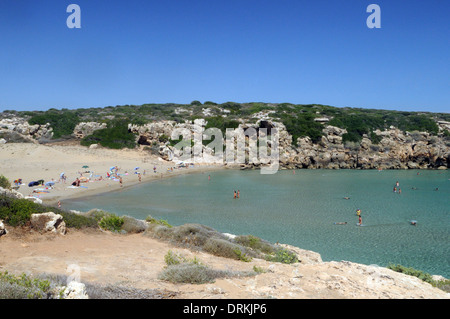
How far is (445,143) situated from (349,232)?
47.9 meters

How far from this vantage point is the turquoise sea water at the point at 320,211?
1406cm

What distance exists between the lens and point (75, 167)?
124ft

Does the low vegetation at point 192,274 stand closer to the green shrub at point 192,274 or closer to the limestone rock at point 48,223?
the green shrub at point 192,274

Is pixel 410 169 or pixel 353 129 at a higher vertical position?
pixel 353 129

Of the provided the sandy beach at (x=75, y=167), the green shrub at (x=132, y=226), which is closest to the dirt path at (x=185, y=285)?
the green shrub at (x=132, y=226)

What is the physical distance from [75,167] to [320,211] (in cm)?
3074

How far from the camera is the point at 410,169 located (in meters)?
49.8

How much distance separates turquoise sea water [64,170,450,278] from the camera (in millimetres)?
14062

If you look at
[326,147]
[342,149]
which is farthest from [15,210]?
[342,149]

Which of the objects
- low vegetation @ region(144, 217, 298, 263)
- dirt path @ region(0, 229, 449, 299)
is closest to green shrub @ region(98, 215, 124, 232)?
low vegetation @ region(144, 217, 298, 263)

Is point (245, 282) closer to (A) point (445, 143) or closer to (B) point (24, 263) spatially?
(B) point (24, 263)

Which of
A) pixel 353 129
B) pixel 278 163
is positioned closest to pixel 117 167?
pixel 278 163

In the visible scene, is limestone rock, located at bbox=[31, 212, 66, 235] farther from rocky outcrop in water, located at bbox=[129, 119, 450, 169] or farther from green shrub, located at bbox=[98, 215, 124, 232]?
rocky outcrop in water, located at bbox=[129, 119, 450, 169]

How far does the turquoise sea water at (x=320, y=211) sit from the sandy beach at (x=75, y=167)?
3.18 m
